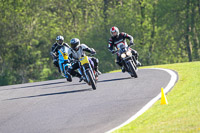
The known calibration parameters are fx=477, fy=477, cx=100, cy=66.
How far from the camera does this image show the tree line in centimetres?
5162

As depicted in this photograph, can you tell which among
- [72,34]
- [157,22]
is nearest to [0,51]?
[72,34]

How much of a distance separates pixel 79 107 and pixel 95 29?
47982 millimetres

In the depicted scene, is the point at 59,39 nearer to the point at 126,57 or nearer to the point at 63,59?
the point at 63,59

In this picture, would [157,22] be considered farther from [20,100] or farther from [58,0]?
[20,100]

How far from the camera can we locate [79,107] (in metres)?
11.1

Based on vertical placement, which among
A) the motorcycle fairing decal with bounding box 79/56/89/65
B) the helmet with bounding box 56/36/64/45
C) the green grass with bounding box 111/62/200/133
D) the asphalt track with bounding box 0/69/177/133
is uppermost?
the helmet with bounding box 56/36/64/45

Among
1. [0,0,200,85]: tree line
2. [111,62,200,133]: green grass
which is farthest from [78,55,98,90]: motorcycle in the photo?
[0,0,200,85]: tree line

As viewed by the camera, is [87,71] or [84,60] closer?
[87,71]

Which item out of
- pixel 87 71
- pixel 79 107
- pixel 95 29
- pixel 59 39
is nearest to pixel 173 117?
pixel 79 107

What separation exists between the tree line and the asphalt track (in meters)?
36.3

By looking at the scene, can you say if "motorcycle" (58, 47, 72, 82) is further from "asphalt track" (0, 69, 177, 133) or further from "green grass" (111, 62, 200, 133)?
"green grass" (111, 62, 200, 133)

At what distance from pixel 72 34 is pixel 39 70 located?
7343 mm

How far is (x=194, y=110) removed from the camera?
8.71 m

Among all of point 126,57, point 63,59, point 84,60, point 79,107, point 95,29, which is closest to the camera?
point 79,107
